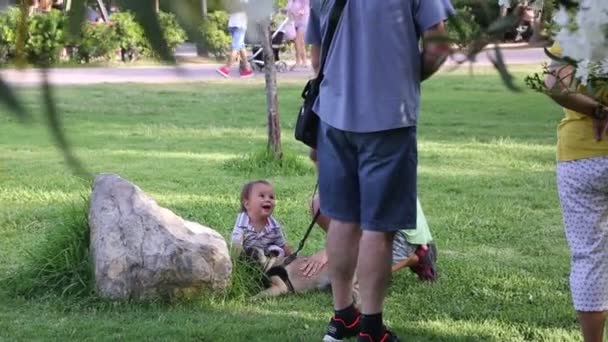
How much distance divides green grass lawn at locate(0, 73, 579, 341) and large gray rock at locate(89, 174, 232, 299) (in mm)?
79

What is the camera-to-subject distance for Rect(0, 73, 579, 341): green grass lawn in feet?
7.80

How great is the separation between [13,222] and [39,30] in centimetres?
574

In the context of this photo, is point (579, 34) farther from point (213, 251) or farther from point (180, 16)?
point (213, 251)

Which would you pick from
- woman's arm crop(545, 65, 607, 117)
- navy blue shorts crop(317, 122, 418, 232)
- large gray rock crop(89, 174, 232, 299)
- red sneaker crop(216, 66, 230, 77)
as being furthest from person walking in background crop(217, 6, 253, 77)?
large gray rock crop(89, 174, 232, 299)

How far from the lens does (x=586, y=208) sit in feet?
11.1

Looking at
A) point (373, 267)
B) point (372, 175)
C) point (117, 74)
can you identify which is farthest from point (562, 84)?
point (373, 267)

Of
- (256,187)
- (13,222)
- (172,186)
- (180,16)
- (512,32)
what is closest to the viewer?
(180,16)

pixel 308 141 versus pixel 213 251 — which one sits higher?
pixel 308 141

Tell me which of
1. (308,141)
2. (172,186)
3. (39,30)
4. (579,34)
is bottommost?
(172,186)

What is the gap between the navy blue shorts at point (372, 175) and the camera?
3600mm

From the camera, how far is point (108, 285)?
15.0 feet

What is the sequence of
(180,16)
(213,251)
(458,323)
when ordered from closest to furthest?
(180,16) → (458,323) → (213,251)

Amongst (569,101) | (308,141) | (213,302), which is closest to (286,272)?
(213,302)

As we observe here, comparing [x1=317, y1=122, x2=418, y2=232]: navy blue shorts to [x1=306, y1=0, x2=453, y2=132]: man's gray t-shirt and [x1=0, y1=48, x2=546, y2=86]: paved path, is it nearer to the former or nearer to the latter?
[x1=306, y1=0, x2=453, y2=132]: man's gray t-shirt
